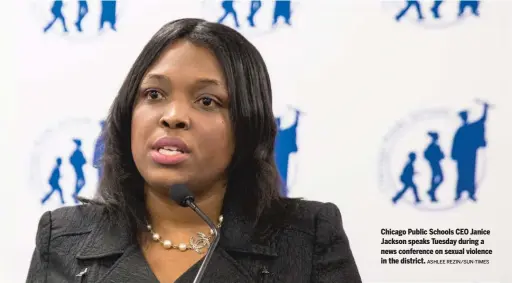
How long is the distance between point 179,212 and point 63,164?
57 cm

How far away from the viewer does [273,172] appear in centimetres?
103

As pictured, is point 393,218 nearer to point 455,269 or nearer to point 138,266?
point 455,269

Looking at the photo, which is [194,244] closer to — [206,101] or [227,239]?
[227,239]

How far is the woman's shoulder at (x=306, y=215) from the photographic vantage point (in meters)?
1.00

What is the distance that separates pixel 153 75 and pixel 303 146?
548 mm

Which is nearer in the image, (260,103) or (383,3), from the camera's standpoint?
(260,103)

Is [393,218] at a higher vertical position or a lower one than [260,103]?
lower

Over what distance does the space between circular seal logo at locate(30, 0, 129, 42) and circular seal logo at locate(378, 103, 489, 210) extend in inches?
26.3

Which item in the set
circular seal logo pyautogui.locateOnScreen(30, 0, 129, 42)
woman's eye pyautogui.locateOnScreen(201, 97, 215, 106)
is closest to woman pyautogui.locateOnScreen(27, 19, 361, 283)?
woman's eye pyautogui.locateOnScreen(201, 97, 215, 106)

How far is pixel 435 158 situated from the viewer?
139cm

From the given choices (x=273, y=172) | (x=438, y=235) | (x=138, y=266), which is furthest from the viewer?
(x=438, y=235)

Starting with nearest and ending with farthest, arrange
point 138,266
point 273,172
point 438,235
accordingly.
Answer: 1. point 138,266
2. point 273,172
3. point 438,235

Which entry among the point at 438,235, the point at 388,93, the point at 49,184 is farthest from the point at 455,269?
the point at 49,184

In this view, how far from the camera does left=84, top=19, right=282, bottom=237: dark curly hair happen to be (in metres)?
0.96
